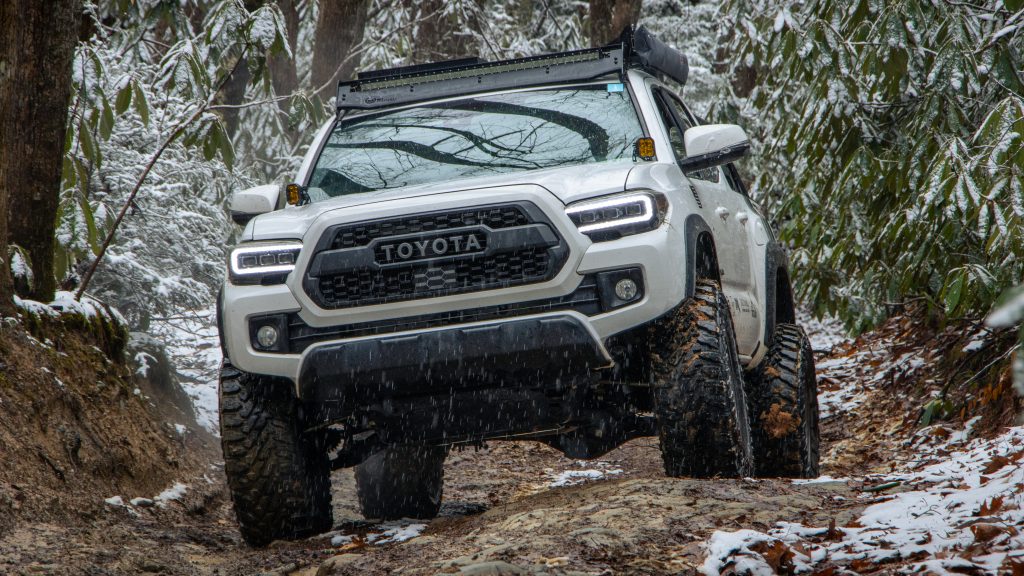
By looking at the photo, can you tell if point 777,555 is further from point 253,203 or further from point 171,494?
point 171,494

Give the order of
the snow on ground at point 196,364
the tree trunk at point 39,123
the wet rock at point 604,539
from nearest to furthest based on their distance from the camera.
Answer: the wet rock at point 604,539
the tree trunk at point 39,123
the snow on ground at point 196,364

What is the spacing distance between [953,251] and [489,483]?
3.59 m

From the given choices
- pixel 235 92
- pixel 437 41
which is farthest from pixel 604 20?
pixel 235 92

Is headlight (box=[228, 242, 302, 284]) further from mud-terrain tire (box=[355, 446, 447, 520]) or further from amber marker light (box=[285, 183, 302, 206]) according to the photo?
mud-terrain tire (box=[355, 446, 447, 520])

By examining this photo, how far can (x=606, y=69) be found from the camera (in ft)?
18.9

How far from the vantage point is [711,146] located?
5273 mm

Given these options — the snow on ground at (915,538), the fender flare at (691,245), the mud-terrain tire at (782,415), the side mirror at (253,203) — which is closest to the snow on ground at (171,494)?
the side mirror at (253,203)

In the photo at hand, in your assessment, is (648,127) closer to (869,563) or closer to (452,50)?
(869,563)

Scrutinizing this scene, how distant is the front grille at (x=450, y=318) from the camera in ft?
15.0

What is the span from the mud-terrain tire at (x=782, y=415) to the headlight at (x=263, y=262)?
9.05 ft

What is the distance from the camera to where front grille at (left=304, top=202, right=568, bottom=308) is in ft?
14.9

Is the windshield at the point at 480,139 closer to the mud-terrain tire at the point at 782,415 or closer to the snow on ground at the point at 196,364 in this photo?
Result: the mud-terrain tire at the point at 782,415

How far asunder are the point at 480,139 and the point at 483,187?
93 cm

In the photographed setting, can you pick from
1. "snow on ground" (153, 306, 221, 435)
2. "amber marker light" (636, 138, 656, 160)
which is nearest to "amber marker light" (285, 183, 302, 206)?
"amber marker light" (636, 138, 656, 160)
